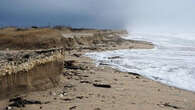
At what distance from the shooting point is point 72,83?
6.11 m

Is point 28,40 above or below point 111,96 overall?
above

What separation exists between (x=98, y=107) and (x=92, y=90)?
50.0 inches

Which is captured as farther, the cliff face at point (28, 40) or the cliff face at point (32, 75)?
the cliff face at point (28, 40)

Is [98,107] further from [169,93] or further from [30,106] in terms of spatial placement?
[169,93]

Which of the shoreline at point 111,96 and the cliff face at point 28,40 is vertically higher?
the cliff face at point 28,40

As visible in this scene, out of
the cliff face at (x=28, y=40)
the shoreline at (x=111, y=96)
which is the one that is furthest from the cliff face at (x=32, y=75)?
the cliff face at (x=28, y=40)

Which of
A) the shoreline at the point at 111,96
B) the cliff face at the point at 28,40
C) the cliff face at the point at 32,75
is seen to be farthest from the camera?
the cliff face at the point at 28,40

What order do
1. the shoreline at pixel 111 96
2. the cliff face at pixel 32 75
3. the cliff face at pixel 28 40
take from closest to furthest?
the shoreline at pixel 111 96, the cliff face at pixel 32 75, the cliff face at pixel 28 40

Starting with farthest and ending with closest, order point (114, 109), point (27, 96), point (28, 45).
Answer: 1. point (28, 45)
2. point (27, 96)
3. point (114, 109)

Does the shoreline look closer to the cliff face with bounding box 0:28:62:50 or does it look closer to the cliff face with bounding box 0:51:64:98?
the cliff face with bounding box 0:51:64:98

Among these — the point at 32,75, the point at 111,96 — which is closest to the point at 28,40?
the point at 32,75

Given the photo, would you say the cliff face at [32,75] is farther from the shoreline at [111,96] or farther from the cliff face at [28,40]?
the cliff face at [28,40]

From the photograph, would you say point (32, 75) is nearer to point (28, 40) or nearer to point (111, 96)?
point (111, 96)

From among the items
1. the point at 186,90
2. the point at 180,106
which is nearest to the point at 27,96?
the point at 180,106
